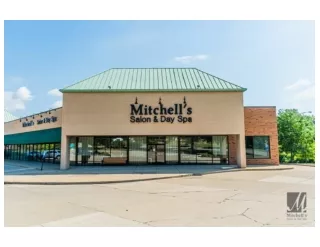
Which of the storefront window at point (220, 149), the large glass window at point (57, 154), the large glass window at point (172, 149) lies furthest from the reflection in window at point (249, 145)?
the large glass window at point (57, 154)

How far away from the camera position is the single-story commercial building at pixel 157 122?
2125cm

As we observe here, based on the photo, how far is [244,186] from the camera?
13.0 metres

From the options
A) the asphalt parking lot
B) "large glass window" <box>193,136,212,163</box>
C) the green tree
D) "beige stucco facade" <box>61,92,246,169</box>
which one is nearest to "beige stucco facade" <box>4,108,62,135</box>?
"beige stucco facade" <box>61,92,246,169</box>

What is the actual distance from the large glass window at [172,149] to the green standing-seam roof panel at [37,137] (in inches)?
367

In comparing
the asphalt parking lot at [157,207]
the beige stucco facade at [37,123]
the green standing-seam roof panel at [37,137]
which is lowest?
the asphalt parking lot at [157,207]

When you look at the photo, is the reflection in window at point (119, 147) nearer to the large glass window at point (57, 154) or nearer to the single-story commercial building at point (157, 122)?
the single-story commercial building at point (157, 122)

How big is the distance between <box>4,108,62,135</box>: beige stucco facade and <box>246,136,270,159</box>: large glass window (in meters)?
16.2

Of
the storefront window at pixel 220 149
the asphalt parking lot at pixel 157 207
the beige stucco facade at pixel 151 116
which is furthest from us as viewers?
the storefront window at pixel 220 149

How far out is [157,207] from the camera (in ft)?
28.5

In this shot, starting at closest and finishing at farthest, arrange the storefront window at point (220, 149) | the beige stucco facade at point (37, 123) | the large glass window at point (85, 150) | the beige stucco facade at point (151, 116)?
the beige stucco facade at point (151, 116), the beige stucco facade at point (37, 123), the storefront window at point (220, 149), the large glass window at point (85, 150)

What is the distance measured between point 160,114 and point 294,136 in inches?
700

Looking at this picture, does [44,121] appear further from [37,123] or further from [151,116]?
[151,116]

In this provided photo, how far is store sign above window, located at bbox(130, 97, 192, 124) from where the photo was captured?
21250 millimetres

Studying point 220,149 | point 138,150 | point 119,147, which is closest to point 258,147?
point 220,149
